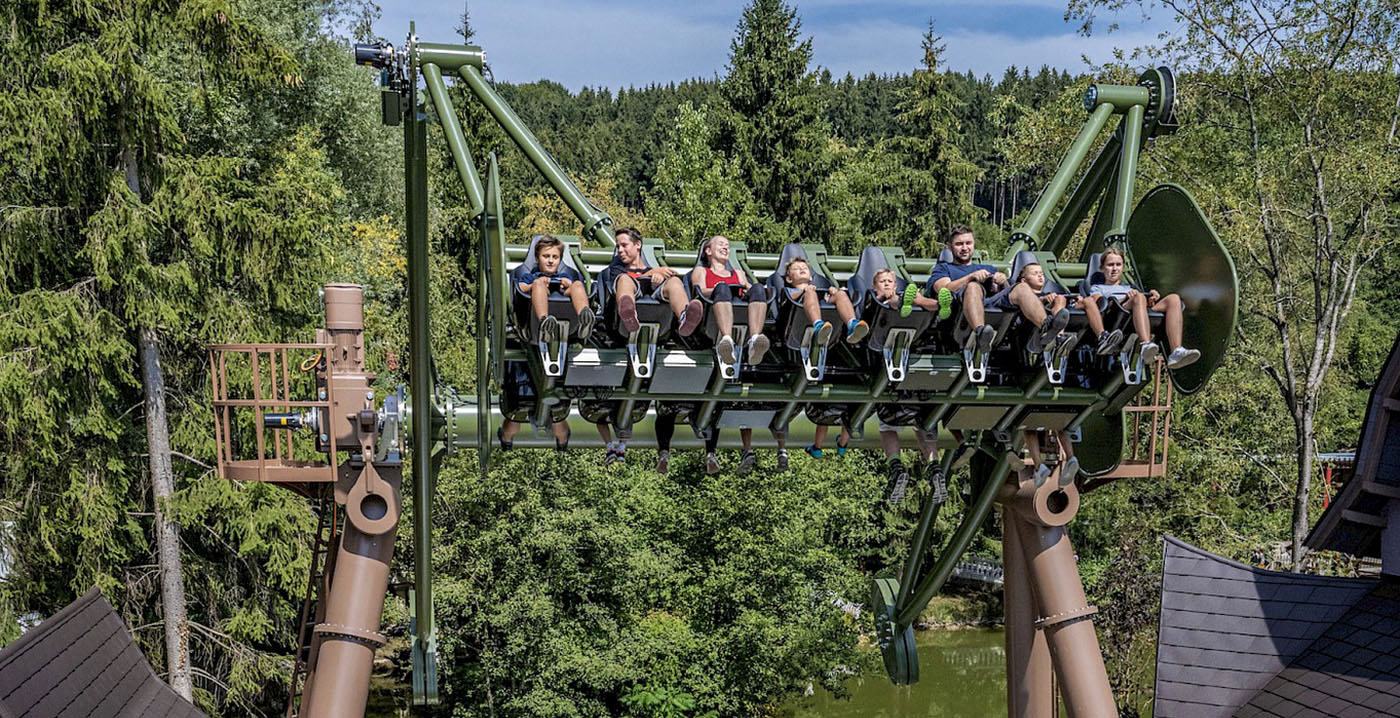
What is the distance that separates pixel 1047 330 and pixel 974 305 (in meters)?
0.47

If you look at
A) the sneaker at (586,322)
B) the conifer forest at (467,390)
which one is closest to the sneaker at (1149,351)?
the sneaker at (586,322)

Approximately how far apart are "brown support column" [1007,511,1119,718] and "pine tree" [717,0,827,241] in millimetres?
19979

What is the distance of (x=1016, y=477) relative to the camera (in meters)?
8.27

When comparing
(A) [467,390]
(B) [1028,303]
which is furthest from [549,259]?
(A) [467,390]

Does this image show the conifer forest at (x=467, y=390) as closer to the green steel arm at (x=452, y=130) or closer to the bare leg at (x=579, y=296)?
the green steel arm at (x=452, y=130)

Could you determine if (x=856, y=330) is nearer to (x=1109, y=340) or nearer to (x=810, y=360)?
(x=810, y=360)

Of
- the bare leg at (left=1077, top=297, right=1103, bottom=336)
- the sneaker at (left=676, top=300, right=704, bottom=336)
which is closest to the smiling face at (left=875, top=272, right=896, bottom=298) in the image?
the sneaker at (left=676, top=300, right=704, bottom=336)

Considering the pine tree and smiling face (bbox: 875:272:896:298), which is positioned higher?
the pine tree

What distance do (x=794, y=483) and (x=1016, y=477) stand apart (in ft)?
29.1

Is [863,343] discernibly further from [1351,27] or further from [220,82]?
[1351,27]

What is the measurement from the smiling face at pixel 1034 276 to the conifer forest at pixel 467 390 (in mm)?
7381

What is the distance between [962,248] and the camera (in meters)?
7.30

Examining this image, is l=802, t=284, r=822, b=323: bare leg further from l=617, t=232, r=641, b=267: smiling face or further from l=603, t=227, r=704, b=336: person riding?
l=617, t=232, r=641, b=267: smiling face

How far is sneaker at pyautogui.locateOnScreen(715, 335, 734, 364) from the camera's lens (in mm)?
6562
